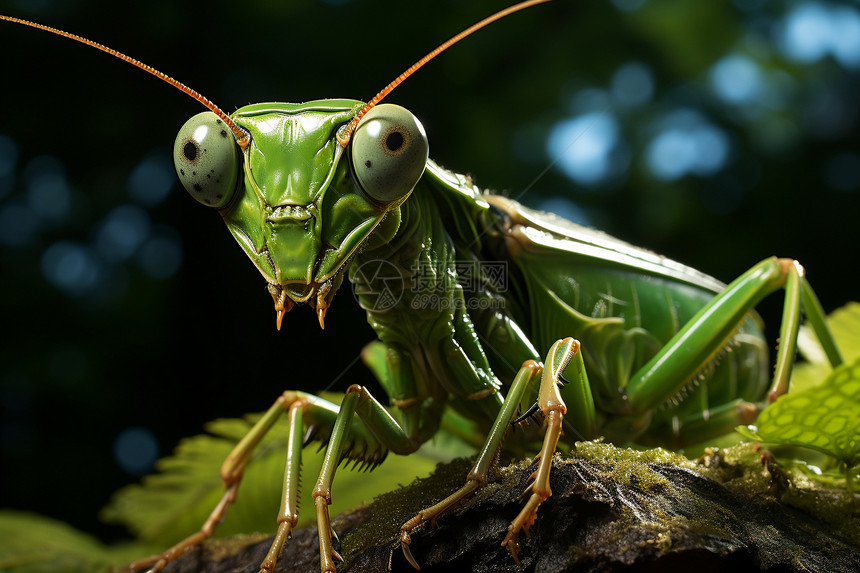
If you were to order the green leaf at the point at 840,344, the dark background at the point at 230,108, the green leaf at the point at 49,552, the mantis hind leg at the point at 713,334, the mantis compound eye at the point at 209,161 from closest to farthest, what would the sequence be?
the mantis compound eye at the point at 209,161 < the mantis hind leg at the point at 713,334 < the green leaf at the point at 49,552 < the green leaf at the point at 840,344 < the dark background at the point at 230,108

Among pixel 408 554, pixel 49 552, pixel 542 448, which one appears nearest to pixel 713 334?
pixel 542 448

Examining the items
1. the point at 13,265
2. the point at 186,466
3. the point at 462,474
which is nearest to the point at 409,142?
the point at 462,474

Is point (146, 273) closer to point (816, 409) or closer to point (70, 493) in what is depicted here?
point (70, 493)

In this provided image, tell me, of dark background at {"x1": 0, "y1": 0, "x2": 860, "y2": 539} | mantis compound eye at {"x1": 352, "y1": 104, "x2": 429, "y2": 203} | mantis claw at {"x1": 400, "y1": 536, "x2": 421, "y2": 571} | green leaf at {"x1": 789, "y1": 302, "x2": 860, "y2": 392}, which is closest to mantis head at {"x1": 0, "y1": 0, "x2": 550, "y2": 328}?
mantis compound eye at {"x1": 352, "y1": 104, "x2": 429, "y2": 203}

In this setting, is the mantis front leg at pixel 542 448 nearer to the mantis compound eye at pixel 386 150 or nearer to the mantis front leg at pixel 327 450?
the mantis front leg at pixel 327 450

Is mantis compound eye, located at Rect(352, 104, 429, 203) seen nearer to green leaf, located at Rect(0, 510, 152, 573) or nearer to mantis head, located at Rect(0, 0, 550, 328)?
mantis head, located at Rect(0, 0, 550, 328)

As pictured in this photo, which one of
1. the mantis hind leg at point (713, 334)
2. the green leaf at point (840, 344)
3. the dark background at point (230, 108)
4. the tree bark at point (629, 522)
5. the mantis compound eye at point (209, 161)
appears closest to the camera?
the tree bark at point (629, 522)

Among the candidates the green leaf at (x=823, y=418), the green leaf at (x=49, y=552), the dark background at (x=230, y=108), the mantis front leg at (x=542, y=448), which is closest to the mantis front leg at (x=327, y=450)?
the mantis front leg at (x=542, y=448)
